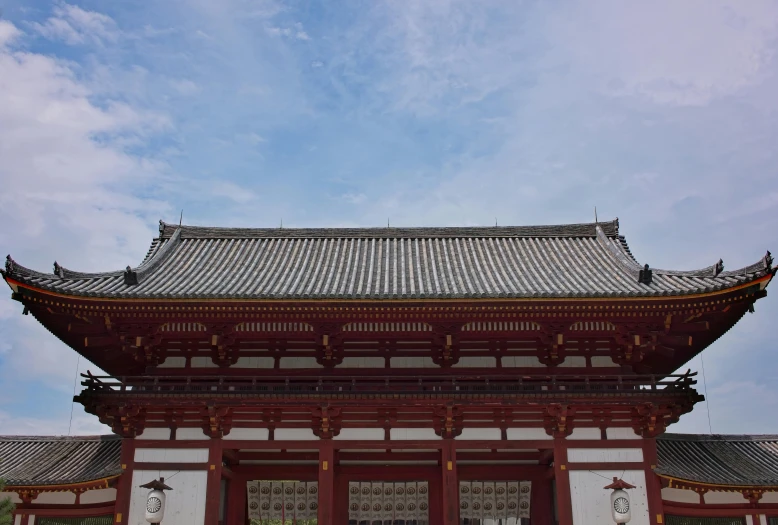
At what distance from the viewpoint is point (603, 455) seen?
50.3 ft

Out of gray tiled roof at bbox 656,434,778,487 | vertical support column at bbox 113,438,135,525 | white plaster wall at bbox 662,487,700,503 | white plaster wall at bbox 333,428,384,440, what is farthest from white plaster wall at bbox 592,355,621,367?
vertical support column at bbox 113,438,135,525

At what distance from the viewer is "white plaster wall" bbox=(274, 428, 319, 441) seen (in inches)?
611

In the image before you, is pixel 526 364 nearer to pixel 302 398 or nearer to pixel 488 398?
pixel 488 398

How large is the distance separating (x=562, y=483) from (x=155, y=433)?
972 centimetres

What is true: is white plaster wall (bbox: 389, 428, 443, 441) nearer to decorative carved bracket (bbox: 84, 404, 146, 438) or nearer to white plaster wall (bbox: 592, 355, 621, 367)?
white plaster wall (bbox: 592, 355, 621, 367)

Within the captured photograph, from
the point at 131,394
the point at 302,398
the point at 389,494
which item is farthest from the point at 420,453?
the point at 131,394

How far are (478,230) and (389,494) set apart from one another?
29.2 feet

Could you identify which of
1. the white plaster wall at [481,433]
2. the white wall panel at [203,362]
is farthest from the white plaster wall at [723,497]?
the white wall panel at [203,362]

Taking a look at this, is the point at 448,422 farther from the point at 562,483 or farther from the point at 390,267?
the point at 390,267

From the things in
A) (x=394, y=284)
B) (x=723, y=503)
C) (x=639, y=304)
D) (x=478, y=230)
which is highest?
(x=478, y=230)

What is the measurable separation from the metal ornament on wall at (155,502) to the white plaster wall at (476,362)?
24.6ft

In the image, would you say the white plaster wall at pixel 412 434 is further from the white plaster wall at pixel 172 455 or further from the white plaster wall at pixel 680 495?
the white plaster wall at pixel 680 495

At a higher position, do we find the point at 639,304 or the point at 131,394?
the point at 639,304

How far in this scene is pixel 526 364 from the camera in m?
16.5
